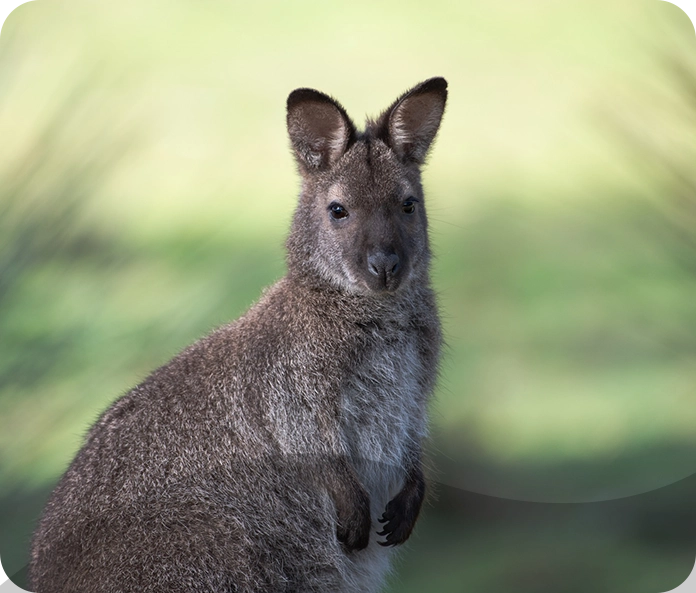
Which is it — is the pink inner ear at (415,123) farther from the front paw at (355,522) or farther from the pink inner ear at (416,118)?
the front paw at (355,522)

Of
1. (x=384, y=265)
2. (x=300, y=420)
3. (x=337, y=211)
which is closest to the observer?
(x=384, y=265)

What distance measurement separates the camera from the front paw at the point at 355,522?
15.2 ft

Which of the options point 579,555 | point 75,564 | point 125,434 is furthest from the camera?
point 579,555

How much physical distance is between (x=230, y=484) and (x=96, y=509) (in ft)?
1.81

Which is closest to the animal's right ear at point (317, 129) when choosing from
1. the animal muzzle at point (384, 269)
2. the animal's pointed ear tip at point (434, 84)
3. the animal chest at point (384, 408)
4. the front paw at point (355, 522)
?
the animal's pointed ear tip at point (434, 84)

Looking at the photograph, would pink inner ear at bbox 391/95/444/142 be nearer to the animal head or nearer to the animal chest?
the animal head

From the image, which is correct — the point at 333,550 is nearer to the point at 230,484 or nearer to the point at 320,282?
the point at 230,484

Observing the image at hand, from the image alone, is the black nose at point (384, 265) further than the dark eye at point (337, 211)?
No

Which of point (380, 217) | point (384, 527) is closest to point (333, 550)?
point (384, 527)

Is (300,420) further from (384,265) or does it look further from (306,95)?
(306,95)

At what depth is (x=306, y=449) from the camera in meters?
4.62

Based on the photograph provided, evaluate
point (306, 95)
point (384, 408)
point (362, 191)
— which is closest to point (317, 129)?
point (306, 95)

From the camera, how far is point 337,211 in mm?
4719

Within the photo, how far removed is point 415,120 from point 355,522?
1.76m
